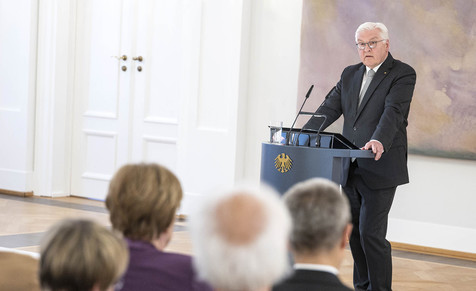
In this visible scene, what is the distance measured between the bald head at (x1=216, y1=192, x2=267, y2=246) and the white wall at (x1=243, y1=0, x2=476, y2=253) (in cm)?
506

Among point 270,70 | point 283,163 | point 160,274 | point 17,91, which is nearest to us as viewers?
point 160,274

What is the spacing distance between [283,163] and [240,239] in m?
2.59

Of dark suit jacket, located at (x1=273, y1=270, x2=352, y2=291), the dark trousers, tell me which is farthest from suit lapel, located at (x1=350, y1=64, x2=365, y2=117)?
dark suit jacket, located at (x1=273, y1=270, x2=352, y2=291)

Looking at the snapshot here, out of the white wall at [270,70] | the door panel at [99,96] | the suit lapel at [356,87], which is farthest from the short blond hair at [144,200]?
the door panel at [99,96]

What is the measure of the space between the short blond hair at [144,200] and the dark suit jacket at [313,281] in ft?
1.27

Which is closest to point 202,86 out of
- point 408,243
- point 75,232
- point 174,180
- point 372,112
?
point 408,243

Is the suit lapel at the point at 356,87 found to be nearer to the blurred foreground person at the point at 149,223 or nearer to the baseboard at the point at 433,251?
the baseboard at the point at 433,251

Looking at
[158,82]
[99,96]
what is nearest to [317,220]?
[158,82]

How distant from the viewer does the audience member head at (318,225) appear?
1784 mm

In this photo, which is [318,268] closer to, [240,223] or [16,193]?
[240,223]

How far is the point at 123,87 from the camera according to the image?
7879mm

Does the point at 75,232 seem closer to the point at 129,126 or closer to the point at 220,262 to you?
the point at 220,262

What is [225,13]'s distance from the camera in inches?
274

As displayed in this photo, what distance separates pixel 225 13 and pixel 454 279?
324cm
